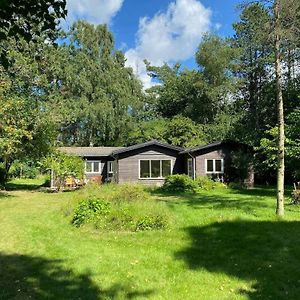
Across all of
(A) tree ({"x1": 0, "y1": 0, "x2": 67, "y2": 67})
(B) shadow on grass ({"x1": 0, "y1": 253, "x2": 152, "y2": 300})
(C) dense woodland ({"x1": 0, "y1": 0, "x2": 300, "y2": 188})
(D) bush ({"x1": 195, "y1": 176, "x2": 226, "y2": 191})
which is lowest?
(B) shadow on grass ({"x1": 0, "y1": 253, "x2": 152, "y2": 300})

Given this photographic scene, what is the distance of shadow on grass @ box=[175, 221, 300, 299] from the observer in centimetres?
705

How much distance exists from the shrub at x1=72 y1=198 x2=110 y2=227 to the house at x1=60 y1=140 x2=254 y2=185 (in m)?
16.4

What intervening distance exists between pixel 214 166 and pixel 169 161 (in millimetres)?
3606

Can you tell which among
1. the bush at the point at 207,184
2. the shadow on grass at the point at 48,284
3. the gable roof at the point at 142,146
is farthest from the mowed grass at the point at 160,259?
the gable roof at the point at 142,146

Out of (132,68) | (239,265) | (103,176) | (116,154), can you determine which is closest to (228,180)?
(116,154)

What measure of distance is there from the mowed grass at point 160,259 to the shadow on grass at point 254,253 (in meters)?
0.02

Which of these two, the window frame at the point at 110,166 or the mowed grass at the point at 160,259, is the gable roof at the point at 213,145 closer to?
the window frame at the point at 110,166

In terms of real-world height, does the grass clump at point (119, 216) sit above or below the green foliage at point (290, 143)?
below

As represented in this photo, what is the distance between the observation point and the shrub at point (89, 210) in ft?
39.2

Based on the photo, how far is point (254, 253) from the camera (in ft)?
29.4

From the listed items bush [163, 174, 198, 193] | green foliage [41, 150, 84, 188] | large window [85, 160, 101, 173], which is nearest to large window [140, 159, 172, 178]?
bush [163, 174, 198, 193]

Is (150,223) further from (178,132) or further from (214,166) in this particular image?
(178,132)

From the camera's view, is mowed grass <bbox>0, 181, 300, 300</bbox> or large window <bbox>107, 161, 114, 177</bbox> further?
large window <bbox>107, 161, 114, 177</bbox>

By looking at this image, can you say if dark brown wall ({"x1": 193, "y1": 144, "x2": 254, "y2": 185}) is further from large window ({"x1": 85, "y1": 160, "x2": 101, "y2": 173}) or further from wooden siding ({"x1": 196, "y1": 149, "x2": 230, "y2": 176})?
large window ({"x1": 85, "y1": 160, "x2": 101, "y2": 173})
